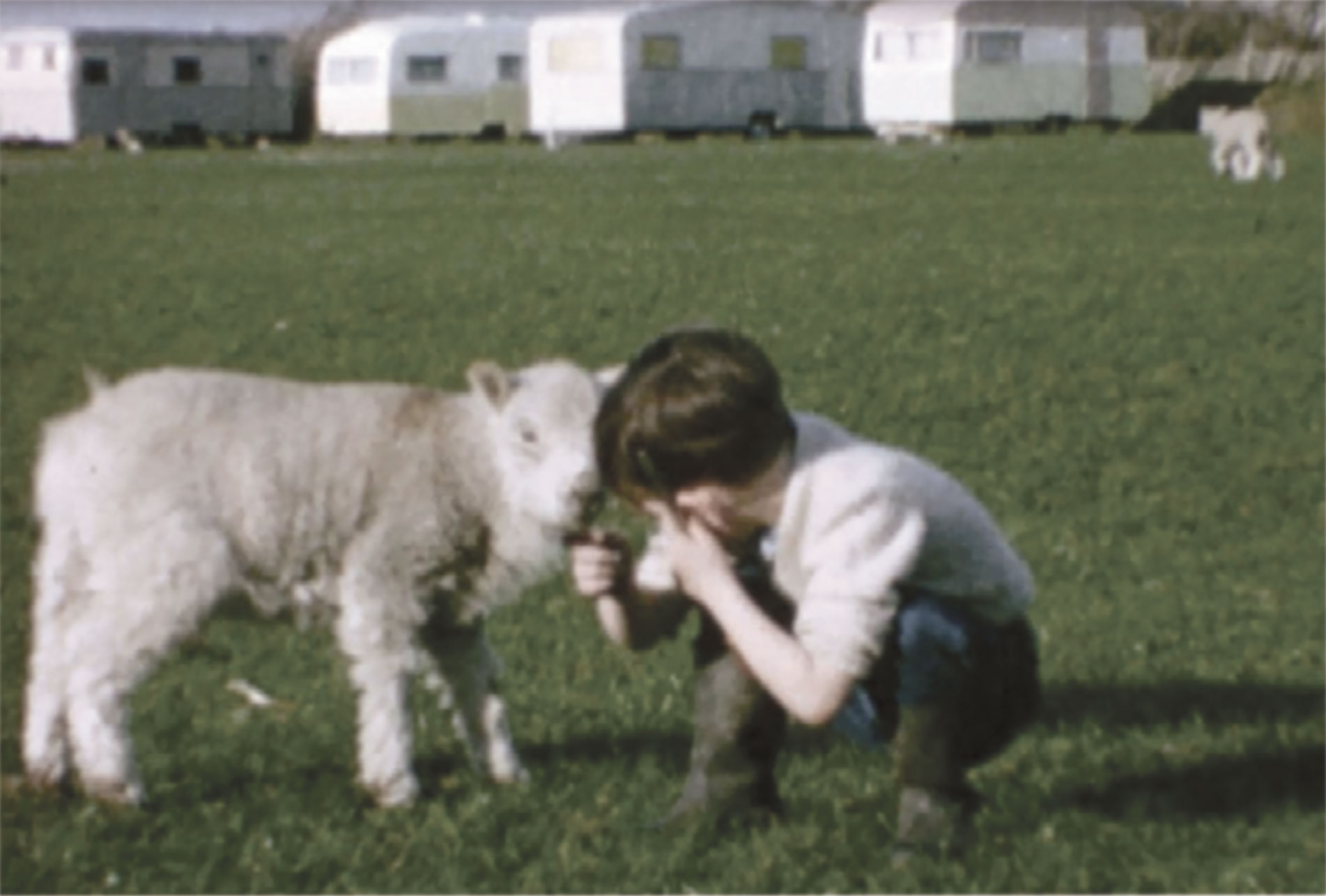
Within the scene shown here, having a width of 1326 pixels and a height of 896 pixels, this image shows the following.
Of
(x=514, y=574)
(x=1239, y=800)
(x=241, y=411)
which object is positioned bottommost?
(x=1239, y=800)

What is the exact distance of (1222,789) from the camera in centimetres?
521

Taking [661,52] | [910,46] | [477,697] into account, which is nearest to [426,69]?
[661,52]

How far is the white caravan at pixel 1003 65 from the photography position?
147 ft

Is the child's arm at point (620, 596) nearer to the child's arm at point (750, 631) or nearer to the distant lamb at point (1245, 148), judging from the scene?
the child's arm at point (750, 631)

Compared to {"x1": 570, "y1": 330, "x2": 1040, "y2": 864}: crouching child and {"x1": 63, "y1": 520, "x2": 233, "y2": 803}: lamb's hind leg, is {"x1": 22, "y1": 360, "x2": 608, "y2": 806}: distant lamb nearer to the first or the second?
{"x1": 63, "y1": 520, "x2": 233, "y2": 803}: lamb's hind leg

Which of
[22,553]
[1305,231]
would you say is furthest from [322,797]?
[1305,231]

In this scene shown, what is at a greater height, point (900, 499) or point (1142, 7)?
point (1142, 7)

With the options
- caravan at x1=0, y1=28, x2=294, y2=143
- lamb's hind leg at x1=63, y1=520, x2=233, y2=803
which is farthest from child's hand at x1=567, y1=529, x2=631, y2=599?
caravan at x1=0, y1=28, x2=294, y2=143

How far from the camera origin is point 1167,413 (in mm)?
10953

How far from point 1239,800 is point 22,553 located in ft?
15.1

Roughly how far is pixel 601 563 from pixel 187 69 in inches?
1565

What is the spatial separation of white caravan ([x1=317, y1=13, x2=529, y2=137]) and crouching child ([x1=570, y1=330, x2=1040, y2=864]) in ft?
140

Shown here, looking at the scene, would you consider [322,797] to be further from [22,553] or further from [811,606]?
[22,553]

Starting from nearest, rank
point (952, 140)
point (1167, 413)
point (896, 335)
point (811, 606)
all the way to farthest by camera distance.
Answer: point (811, 606) < point (1167, 413) < point (896, 335) < point (952, 140)
